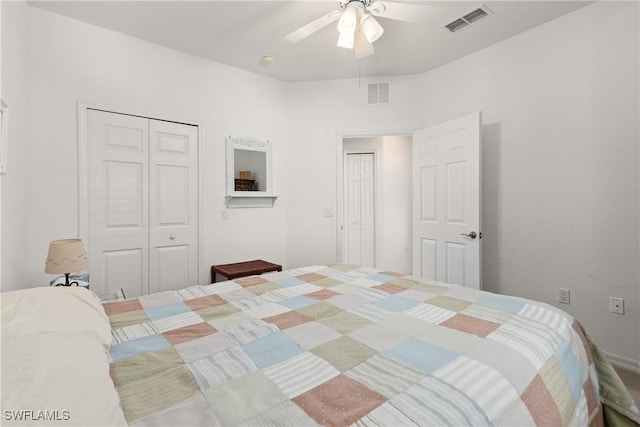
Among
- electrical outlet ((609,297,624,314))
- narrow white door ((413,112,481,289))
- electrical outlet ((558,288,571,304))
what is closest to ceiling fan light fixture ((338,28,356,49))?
narrow white door ((413,112,481,289))

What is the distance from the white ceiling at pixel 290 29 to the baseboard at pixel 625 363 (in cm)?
262

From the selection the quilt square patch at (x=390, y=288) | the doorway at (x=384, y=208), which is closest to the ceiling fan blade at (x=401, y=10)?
Answer: the quilt square patch at (x=390, y=288)

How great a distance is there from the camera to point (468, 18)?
2510mm

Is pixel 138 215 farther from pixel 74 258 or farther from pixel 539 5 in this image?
pixel 539 5

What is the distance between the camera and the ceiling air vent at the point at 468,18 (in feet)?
7.85

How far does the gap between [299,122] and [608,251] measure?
3.09m

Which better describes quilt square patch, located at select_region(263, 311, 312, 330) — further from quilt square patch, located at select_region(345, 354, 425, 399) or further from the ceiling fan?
the ceiling fan

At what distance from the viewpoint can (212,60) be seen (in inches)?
125

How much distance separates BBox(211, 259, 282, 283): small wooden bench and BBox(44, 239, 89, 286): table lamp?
119cm

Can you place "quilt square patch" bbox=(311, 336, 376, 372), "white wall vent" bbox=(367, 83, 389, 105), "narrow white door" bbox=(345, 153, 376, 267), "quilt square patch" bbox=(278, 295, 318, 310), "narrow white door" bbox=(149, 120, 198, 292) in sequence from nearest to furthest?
"quilt square patch" bbox=(311, 336, 376, 372) → "quilt square patch" bbox=(278, 295, 318, 310) → "narrow white door" bbox=(149, 120, 198, 292) → "white wall vent" bbox=(367, 83, 389, 105) → "narrow white door" bbox=(345, 153, 376, 267)

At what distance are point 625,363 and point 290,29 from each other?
11.8 ft

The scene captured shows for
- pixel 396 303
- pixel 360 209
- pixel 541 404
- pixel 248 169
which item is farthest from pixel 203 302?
pixel 360 209

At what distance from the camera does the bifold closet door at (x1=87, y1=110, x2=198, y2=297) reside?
8.43 ft

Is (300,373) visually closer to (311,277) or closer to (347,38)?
(311,277)
